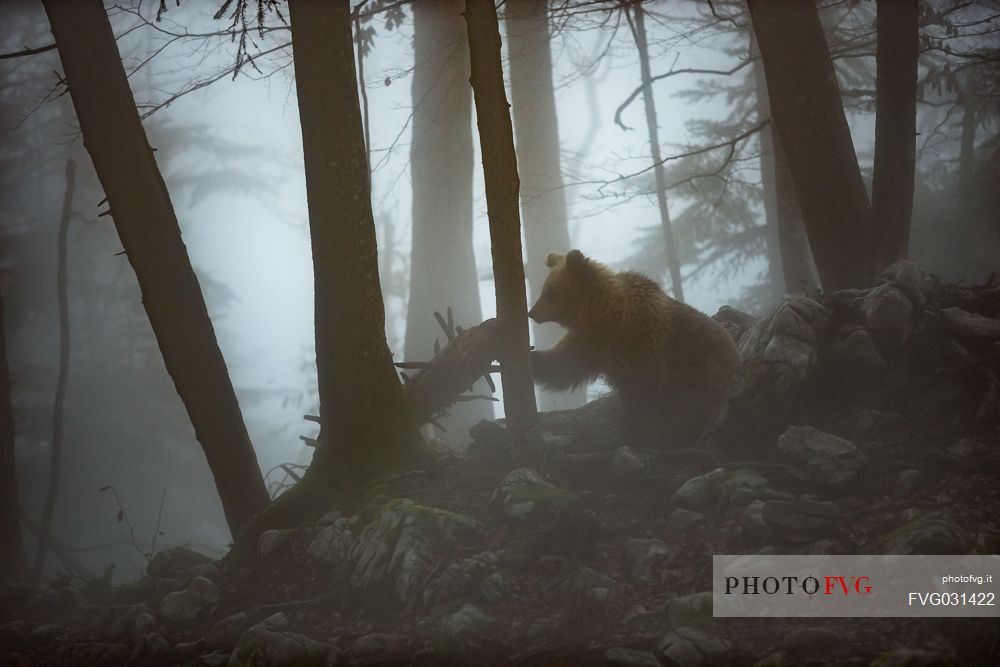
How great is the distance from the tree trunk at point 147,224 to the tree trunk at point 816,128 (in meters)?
5.02

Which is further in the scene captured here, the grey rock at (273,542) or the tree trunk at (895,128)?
the tree trunk at (895,128)

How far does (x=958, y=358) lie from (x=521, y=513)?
304 centimetres

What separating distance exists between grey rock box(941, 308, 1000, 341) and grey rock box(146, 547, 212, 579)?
5699 mm

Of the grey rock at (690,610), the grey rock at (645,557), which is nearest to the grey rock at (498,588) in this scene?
the grey rock at (645,557)

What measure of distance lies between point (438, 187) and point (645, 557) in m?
6.74

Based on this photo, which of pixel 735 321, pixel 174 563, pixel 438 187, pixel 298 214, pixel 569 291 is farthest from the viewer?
pixel 298 214

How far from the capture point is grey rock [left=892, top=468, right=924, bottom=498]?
3.49 meters

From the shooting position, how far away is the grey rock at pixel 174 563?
193 inches

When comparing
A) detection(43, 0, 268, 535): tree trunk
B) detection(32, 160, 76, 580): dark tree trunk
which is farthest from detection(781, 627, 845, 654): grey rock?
detection(32, 160, 76, 580): dark tree trunk

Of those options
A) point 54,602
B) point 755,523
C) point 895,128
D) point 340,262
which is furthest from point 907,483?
point 54,602

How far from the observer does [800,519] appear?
10.8 feet

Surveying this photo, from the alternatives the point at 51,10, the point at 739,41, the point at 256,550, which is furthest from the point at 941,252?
the point at 51,10

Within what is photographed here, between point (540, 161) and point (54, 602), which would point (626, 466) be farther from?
point (540, 161)

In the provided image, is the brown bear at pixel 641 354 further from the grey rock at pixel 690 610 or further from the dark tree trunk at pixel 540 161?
the dark tree trunk at pixel 540 161
